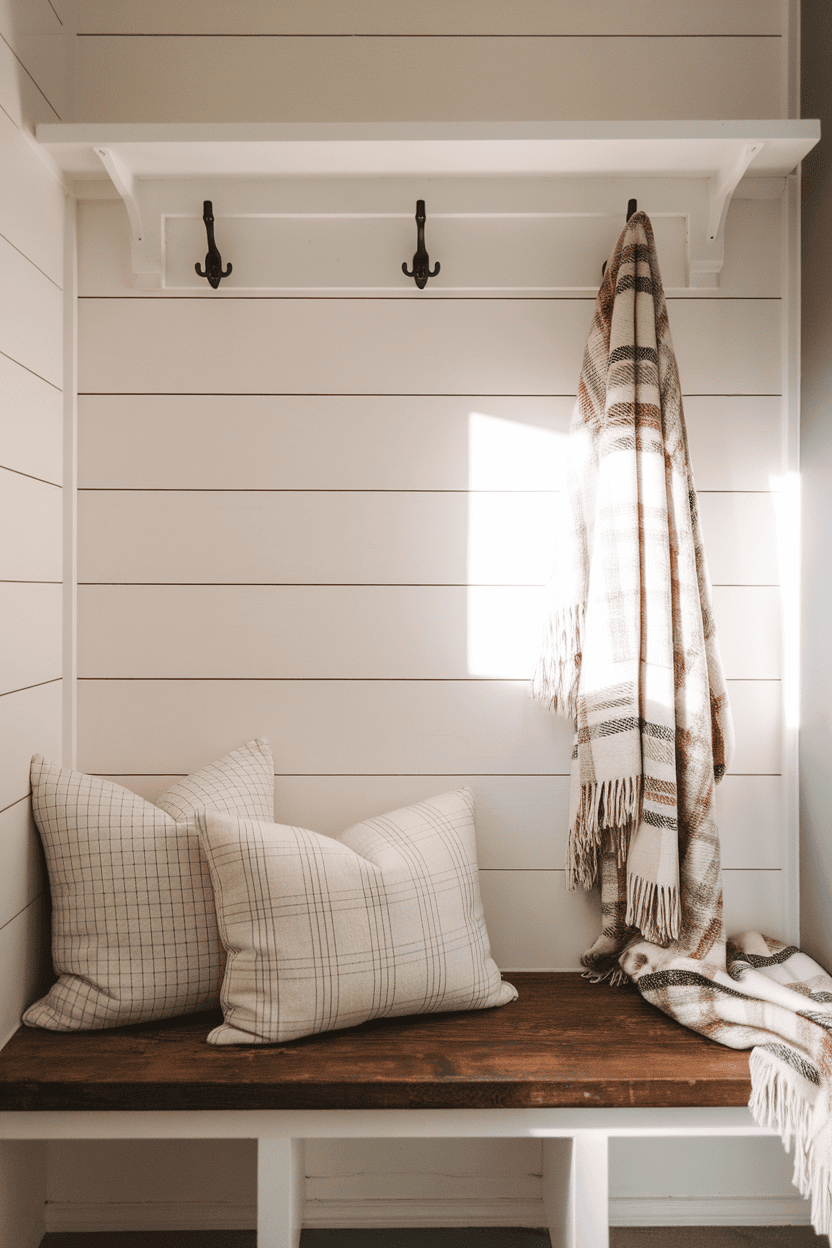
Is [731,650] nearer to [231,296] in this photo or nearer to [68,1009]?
[231,296]

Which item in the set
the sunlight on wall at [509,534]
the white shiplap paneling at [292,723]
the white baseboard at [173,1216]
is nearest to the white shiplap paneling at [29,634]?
the white shiplap paneling at [292,723]

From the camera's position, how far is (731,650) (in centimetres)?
147

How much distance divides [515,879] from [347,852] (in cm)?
37

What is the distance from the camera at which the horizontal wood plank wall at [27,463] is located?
1199 mm

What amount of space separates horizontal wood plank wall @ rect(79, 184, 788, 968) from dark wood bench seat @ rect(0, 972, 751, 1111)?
0.33 m

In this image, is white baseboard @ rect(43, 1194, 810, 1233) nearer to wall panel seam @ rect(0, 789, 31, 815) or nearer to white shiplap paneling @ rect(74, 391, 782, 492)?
wall panel seam @ rect(0, 789, 31, 815)

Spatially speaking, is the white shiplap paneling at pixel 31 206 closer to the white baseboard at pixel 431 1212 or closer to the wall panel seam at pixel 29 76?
the wall panel seam at pixel 29 76

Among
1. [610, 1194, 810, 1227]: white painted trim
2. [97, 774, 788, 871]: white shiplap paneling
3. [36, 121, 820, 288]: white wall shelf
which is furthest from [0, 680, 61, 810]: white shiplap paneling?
[610, 1194, 810, 1227]: white painted trim

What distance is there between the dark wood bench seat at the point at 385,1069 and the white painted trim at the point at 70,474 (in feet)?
1.60

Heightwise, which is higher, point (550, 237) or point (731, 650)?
point (550, 237)

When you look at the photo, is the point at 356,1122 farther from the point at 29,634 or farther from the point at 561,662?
the point at 29,634

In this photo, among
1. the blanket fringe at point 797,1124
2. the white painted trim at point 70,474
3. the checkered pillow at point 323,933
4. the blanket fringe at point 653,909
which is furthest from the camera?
the white painted trim at point 70,474

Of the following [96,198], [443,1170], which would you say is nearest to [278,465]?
[96,198]

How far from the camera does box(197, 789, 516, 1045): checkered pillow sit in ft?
3.87
